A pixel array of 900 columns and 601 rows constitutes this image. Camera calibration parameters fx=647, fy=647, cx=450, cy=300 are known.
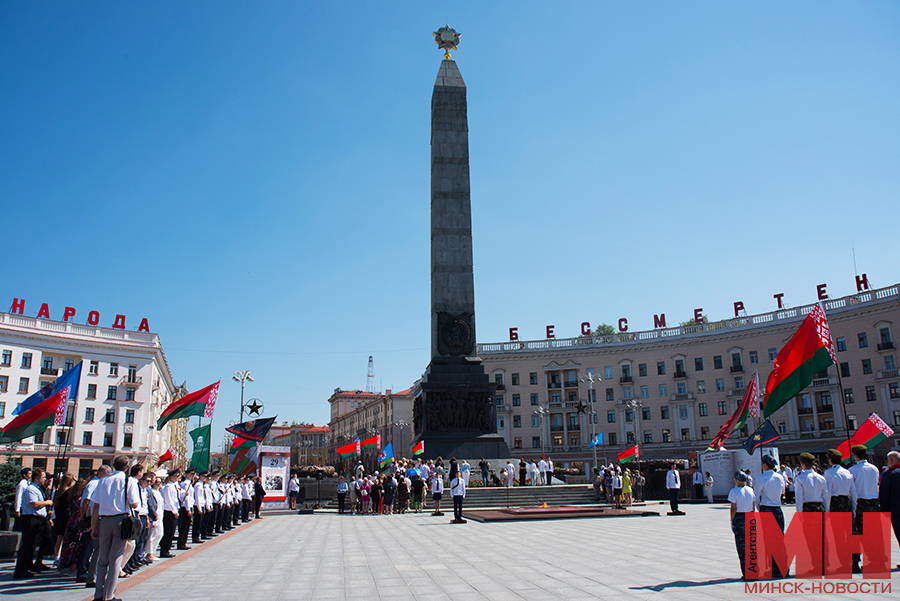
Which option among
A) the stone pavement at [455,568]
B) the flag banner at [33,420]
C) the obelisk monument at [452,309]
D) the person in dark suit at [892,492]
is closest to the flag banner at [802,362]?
the stone pavement at [455,568]

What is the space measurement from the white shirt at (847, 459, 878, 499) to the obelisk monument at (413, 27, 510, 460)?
18771 mm

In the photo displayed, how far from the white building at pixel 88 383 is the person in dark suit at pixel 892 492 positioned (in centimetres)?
5493


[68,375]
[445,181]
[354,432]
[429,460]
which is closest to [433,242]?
[445,181]

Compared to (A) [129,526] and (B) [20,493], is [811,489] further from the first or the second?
(B) [20,493]

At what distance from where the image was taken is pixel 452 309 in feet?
95.7

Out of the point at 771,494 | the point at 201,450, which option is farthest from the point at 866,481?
the point at 201,450

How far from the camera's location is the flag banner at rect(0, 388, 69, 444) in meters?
14.7

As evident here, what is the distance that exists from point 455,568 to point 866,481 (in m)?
5.67

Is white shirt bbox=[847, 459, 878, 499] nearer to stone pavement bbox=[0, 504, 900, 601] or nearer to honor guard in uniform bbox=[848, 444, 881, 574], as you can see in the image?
honor guard in uniform bbox=[848, 444, 881, 574]

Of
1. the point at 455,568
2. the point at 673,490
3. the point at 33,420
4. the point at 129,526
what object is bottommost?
the point at 455,568

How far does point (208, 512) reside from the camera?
14.9 m

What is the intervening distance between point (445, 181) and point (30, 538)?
23.6m

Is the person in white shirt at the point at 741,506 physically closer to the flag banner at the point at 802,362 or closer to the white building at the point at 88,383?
the flag banner at the point at 802,362

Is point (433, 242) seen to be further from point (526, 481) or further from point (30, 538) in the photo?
point (30, 538)
